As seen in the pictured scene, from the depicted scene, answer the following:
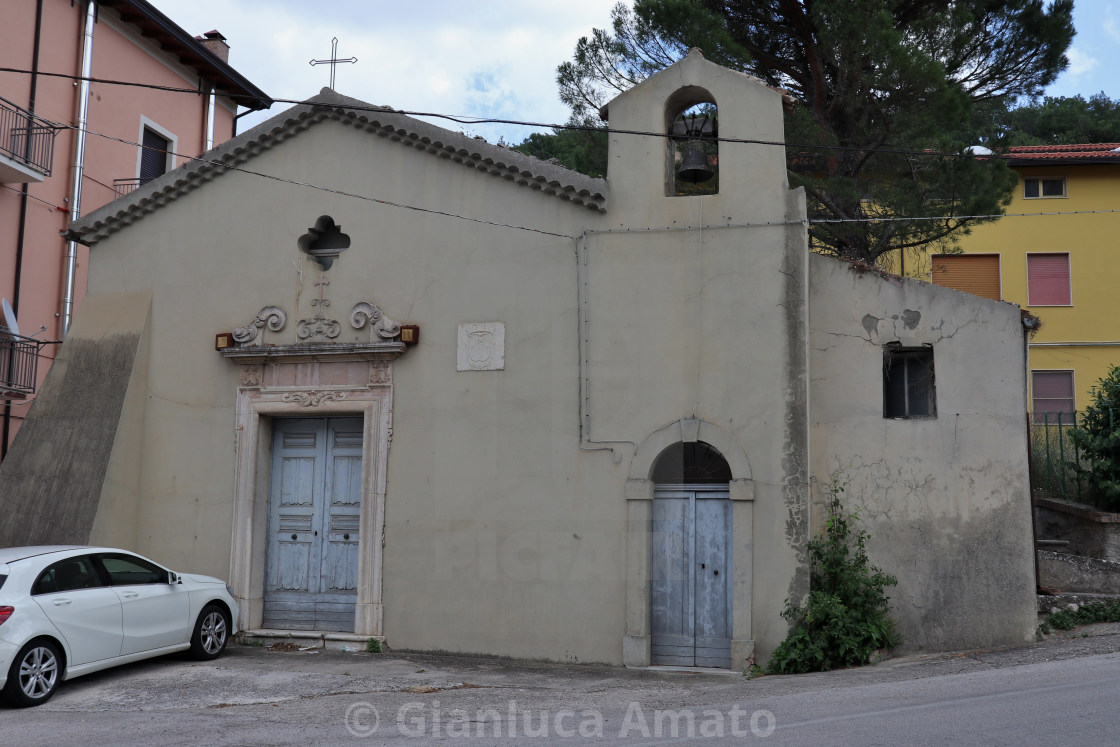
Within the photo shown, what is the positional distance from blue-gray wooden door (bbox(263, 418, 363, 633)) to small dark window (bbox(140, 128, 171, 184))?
1029 cm

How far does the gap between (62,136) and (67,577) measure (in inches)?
459

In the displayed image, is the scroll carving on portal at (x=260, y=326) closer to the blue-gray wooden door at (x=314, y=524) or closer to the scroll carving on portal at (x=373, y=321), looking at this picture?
the scroll carving on portal at (x=373, y=321)

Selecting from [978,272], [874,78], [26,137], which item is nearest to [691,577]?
[874,78]

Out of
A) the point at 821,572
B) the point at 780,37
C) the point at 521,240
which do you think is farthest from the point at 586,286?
the point at 780,37

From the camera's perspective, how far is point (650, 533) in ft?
37.0

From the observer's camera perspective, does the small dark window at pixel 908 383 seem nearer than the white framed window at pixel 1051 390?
Yes

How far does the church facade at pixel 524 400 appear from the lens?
11.1m

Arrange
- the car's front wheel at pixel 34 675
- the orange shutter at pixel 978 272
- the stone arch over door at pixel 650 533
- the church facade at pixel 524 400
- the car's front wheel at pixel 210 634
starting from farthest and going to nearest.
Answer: the orange shutter at pixel 978 272 → the church facade at pixel 524 400 → the stone arch over door at pixel 650 533 → the car's front wheel at pixel 210 634 → the car's front wheel at pixel 34 675

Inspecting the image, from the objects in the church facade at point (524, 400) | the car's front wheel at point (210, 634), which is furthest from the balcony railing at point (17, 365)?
the car's front wheel at point (210, 634)

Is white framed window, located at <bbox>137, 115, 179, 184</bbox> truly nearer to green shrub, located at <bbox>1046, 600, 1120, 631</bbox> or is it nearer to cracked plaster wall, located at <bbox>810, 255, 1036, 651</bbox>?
cracked plaster wall, located at <bbox>810, 255, 1036, 651</bbox>

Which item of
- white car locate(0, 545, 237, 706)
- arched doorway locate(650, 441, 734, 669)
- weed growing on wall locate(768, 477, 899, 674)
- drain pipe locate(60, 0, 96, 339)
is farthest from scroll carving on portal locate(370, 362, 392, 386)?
drain pipe locate(60, 0, 96, 339)

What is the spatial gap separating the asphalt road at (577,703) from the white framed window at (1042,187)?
19.7 m

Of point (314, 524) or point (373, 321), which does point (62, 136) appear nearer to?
point (373, 321)

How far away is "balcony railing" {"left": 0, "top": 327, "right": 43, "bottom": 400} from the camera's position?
51.7ft
